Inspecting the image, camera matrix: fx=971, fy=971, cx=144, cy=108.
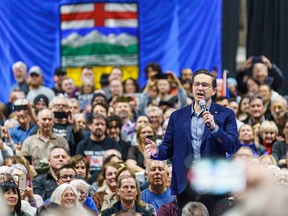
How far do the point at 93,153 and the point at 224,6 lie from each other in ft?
26.9

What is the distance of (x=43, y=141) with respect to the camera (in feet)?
40.4

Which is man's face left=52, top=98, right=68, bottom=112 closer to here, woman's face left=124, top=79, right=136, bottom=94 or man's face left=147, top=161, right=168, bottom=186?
woman's face left=124, top=79, right=136, bottom=94

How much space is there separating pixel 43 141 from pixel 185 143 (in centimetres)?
527

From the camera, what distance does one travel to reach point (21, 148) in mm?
12500

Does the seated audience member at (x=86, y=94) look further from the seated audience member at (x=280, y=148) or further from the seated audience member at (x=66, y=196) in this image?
the seated audience member at (x=66, y=196)

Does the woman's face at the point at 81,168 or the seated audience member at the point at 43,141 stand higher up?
the seated audience member at the point at 43,141

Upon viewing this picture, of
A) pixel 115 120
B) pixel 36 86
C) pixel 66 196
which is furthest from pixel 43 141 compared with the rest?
pixel 36 86

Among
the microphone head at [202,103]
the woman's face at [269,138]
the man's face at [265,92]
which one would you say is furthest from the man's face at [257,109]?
the microphone head at [202,103]

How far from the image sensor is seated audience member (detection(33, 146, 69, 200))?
10.6m

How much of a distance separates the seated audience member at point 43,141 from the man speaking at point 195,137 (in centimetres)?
482

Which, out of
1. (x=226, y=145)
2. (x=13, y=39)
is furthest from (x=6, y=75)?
(x=226, y=145)

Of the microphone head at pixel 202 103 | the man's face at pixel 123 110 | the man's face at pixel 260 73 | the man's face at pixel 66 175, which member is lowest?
the man's face at pixel 66 175

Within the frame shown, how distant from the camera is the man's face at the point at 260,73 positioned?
16016 mm

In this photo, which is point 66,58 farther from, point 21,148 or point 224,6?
point 21,148
